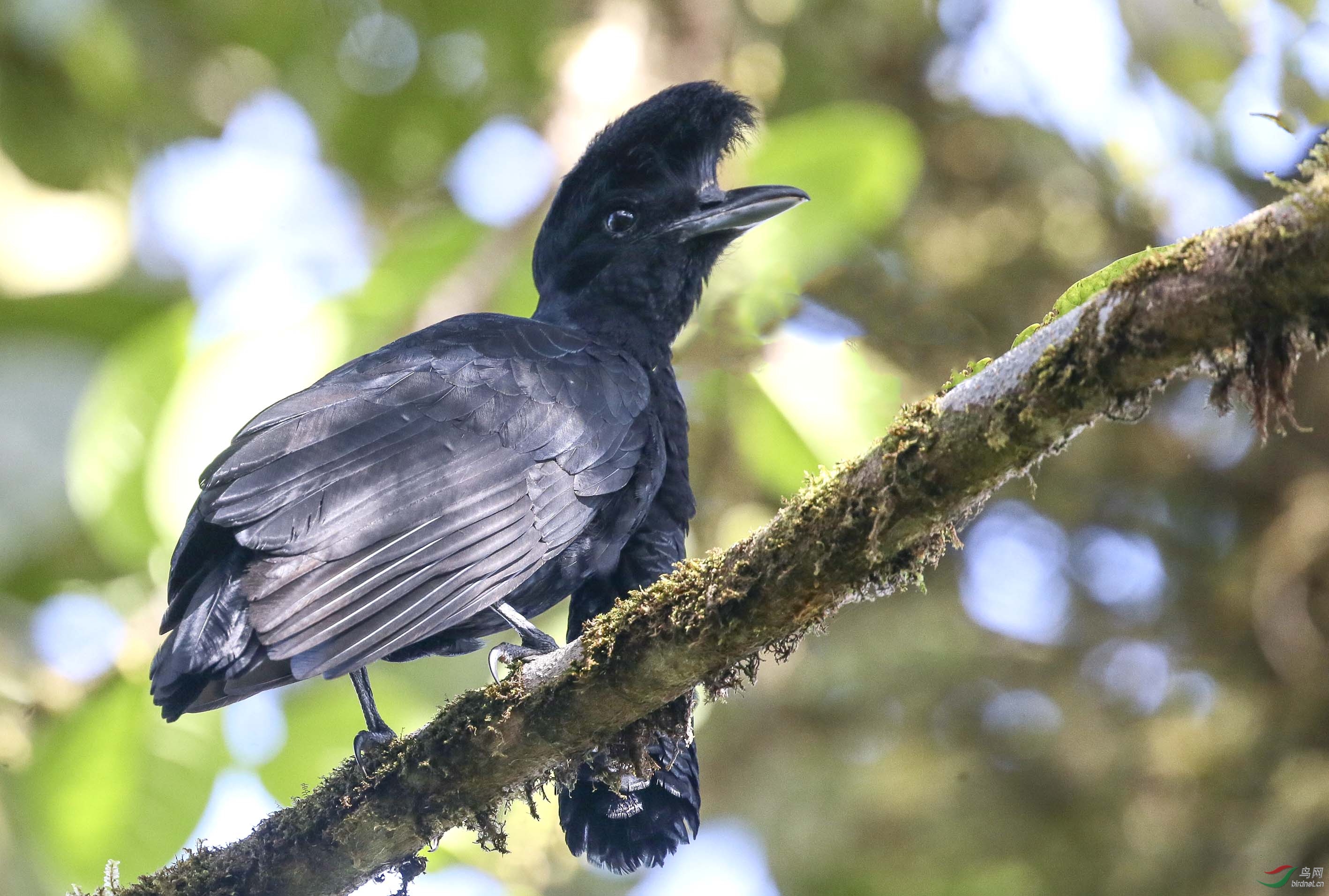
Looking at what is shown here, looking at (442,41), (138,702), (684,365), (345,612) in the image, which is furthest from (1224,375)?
(442,41)

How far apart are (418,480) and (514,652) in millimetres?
529

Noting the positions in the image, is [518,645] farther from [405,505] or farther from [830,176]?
[830,176]

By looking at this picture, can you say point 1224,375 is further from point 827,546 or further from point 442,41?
point 442,41

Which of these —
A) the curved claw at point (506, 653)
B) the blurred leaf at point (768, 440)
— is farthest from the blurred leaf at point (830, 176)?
the curved claw at point (506, 653)

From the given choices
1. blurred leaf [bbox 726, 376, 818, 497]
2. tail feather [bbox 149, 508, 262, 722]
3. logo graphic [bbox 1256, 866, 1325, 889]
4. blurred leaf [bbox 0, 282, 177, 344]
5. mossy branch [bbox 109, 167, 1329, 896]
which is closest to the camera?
mossy branch [bbox 109, 167, 1329, 896]

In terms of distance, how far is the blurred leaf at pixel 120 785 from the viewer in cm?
429

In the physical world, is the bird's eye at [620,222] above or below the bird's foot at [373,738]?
above

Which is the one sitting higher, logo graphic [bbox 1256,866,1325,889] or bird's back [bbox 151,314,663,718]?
bird's back [bbox 151,314,663,718]

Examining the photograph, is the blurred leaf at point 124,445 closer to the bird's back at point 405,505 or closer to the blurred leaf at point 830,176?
the bird's back at point 405,505

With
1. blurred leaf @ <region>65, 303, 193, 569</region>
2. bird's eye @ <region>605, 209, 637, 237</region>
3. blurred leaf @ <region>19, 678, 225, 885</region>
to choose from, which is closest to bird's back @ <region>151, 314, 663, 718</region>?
bird's eye @ <region>605, 209, 637, 237</region>

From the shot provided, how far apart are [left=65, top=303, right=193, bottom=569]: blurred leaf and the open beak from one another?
1891 millimetres

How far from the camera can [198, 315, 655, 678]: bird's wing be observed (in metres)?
2.82

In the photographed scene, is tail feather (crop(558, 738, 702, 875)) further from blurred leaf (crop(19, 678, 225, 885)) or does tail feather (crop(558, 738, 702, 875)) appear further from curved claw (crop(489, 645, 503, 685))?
blurred leaf (crop(19, 678, 225, 885))

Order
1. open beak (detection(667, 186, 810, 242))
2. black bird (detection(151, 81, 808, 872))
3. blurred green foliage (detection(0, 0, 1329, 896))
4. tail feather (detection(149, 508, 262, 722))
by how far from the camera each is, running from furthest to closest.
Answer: blurred green foliage (detection(0, 0, 1329, 896)), open beak (detection(667, 186, 810, 242)), black bird (detection(151, 81, 808, 872)), tail feather (detection(149, 508, 262, 722))
